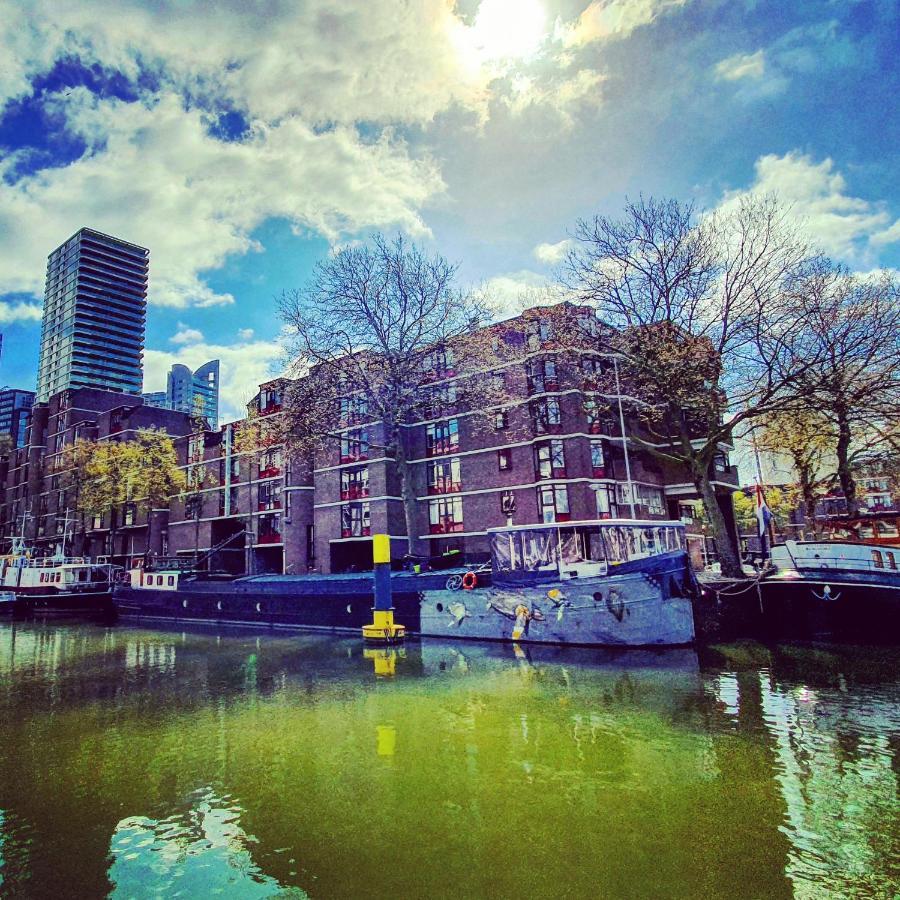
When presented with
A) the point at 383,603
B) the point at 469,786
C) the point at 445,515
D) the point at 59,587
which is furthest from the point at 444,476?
the point at 469,786

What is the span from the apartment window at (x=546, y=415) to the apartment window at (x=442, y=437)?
6171 mm

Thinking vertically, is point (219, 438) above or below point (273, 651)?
above

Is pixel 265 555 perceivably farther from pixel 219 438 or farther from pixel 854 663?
pixel 854 663

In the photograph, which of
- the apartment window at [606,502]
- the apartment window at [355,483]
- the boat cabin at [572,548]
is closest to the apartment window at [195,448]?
the apartment window at [355,483]

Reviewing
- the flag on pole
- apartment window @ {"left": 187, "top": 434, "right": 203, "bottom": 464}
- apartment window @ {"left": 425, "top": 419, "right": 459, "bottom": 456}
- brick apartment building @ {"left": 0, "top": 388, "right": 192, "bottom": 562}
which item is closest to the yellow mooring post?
the flag on pole

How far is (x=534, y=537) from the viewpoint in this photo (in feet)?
65.8

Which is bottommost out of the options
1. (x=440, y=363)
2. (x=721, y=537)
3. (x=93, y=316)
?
(x=721, y=537)

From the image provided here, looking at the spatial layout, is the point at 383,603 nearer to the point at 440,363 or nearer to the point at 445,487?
the point at 445,487

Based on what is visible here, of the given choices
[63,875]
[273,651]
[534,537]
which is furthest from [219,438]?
[63,875]

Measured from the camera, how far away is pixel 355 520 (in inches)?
1550

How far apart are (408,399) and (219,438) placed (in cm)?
2668

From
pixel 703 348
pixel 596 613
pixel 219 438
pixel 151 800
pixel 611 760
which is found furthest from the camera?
pixel 219 438

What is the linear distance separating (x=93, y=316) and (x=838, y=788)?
159m

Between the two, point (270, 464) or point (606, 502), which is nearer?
point (606, 502)
